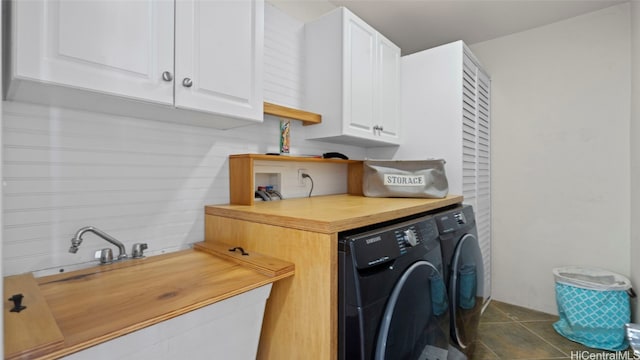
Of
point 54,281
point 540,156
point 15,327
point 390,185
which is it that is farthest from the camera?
point 540,156

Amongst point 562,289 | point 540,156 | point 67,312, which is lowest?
point 562,289

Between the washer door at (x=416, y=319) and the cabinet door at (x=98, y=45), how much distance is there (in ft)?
3.66

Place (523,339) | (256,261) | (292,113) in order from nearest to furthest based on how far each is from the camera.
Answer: (256,261)
(292,113)
(523,339)

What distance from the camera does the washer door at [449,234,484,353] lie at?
1606mm

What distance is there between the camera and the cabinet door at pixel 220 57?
1150mm

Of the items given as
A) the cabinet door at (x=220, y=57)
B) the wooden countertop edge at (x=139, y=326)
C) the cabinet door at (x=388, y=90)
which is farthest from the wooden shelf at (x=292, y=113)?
the wooden countertop edge at (x=139, y=326)

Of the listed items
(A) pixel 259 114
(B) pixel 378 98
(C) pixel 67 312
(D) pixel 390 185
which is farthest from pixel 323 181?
(C) pixel 67 312

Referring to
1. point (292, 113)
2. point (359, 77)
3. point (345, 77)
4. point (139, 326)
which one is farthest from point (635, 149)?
point (139, 326)

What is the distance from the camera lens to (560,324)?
244cm

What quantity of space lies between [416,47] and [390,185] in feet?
6.12

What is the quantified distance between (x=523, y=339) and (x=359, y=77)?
7.50ft

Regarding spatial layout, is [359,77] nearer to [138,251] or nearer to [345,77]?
[345,77]

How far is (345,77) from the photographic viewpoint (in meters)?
1.94

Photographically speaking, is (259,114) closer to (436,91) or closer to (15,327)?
(15,327)
